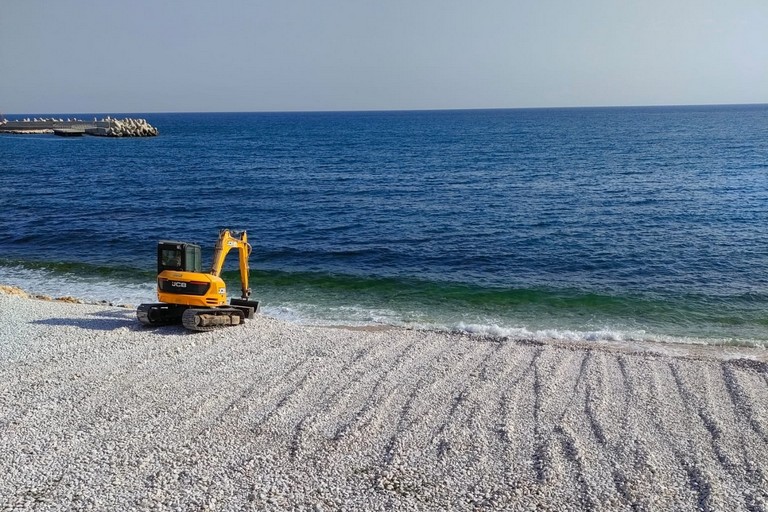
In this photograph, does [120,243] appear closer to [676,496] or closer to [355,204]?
[355,204]

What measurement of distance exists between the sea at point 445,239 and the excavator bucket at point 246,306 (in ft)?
7.41

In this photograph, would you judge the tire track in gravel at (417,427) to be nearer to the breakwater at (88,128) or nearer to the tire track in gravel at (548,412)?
the tire track in gravel at (548,412)

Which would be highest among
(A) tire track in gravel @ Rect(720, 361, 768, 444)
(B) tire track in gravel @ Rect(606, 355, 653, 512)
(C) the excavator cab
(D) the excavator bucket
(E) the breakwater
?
(E) the breakwater

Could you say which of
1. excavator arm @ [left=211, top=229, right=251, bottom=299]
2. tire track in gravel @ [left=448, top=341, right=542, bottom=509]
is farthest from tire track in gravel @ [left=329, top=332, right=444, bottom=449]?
excavator arm @ [left=211, top=229, right=251, bottom=299]

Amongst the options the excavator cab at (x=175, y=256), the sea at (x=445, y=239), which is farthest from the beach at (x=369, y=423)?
the sea at (x=445, y=239)

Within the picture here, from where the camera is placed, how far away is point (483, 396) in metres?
13.1

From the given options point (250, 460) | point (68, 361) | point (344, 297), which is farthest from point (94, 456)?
point (344, 297)

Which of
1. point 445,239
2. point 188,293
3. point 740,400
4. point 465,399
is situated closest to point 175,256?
point 188,293

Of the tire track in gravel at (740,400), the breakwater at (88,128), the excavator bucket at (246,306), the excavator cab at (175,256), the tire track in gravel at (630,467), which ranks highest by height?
the breakwater at (88,128)

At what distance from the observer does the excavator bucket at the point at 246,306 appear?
59.7 feet

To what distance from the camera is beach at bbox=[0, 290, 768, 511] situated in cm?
973

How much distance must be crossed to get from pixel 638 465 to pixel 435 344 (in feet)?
22.6

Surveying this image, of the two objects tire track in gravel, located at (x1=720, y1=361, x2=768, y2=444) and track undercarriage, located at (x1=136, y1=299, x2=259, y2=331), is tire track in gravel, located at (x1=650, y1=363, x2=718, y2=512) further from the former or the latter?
track undercarriage, located at (x1=136, y1=299, x2=259, y2=331)

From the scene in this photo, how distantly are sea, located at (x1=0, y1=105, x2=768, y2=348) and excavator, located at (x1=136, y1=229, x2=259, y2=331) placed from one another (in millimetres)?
3897
